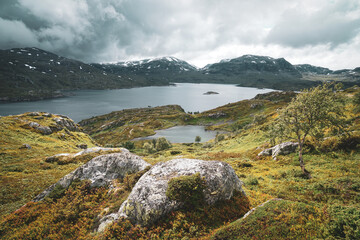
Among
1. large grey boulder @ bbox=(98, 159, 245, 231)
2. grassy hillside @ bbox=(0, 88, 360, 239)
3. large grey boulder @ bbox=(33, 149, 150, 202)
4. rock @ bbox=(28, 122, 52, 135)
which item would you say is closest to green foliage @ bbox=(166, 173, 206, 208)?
large grey boulder @ bbox=(98, 159, 245, 231)

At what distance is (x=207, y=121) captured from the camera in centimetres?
17150

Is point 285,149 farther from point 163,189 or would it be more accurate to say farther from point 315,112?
point 163,189

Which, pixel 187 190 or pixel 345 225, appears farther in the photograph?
pixel 187 190

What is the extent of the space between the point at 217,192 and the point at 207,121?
162525 mm

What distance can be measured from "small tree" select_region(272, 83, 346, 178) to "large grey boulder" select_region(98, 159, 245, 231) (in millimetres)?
13767

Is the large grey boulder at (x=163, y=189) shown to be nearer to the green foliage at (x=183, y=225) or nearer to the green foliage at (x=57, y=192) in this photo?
the green foliage at (x=183, y=225)

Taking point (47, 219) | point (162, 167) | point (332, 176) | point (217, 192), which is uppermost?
point (162, 167)

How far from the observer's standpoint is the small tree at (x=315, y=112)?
18812 millimetres

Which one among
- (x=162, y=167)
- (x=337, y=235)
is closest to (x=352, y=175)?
(x=337, y=235)

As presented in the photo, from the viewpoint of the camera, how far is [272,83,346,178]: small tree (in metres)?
18.8

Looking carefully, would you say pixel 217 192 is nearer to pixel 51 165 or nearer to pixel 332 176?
pixel 332 176

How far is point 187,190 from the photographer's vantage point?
435 inches

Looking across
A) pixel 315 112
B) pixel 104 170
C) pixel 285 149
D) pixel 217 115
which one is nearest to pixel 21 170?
pixel 104 170

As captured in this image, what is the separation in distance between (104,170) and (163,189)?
8588 millimetres
